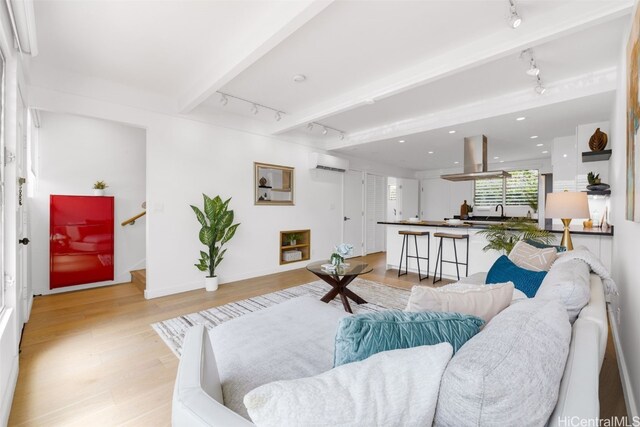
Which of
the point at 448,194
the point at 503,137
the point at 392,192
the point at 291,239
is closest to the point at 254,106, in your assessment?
the point at 291,239

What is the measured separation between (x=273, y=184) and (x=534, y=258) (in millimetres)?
3991

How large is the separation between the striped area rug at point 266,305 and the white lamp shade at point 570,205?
1875 mm

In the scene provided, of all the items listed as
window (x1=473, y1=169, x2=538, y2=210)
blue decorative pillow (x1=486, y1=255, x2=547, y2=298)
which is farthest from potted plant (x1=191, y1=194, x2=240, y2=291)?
window (x1=473, y1=169, x2=538, y2=210)

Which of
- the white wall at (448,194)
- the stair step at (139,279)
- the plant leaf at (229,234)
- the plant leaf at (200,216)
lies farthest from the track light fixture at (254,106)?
the white wall at (448,194)

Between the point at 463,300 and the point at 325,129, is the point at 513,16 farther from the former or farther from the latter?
the point at 325,129

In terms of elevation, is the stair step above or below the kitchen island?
below

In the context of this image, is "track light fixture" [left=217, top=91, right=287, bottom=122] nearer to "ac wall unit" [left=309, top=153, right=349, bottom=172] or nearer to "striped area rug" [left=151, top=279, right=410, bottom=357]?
"ac wall unit" [left=309, top=153, right=349, bottom=172]

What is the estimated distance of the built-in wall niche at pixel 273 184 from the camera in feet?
16.3

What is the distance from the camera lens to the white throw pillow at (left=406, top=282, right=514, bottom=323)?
1181 mm

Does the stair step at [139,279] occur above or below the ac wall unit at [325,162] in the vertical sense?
below

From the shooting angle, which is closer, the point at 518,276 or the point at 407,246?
the point at 518,276

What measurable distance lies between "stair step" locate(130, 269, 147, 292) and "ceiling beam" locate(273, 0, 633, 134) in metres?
3.63

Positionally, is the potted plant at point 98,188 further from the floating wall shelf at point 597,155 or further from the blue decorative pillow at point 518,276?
the floating wall shelf at point 597,155

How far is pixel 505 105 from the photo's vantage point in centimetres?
374
